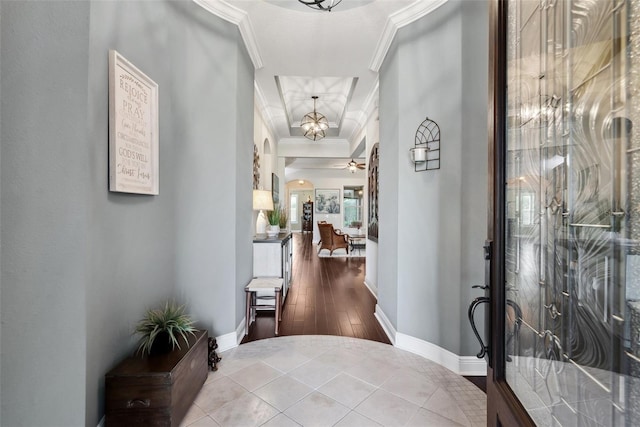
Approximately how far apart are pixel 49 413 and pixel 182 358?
57cm

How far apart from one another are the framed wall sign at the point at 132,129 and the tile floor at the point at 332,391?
149cm

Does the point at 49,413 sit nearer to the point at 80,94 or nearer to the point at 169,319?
the point at 169,319

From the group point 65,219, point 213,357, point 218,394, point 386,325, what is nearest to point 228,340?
point 213,357

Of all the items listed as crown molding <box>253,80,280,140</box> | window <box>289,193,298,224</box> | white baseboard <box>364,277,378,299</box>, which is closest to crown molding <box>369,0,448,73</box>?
crown molding <box>253,80,280,140</box>

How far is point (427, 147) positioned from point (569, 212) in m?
1.75

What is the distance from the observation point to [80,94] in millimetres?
1333

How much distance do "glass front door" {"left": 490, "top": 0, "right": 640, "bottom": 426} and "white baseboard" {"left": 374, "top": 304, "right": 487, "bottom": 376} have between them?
1.44 m

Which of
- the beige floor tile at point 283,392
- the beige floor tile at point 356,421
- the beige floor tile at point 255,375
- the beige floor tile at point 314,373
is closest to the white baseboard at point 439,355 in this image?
the beige floor tile at point 314,373

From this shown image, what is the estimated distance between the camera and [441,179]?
2328 mm

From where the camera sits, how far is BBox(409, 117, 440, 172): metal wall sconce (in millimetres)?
2352

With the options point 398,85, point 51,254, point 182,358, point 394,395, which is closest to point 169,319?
point 182,358

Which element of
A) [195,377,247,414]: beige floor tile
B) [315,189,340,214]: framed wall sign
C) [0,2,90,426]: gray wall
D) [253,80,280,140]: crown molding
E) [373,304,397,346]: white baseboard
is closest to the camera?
[0,2,90,426]: gray wall

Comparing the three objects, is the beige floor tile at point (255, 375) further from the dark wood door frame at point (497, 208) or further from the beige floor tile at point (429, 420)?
the dark wood door frame at point (497, 208)

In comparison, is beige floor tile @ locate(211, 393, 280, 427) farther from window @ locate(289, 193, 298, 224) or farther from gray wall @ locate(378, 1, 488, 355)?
window @ locate(289, 193, 298, 224)
